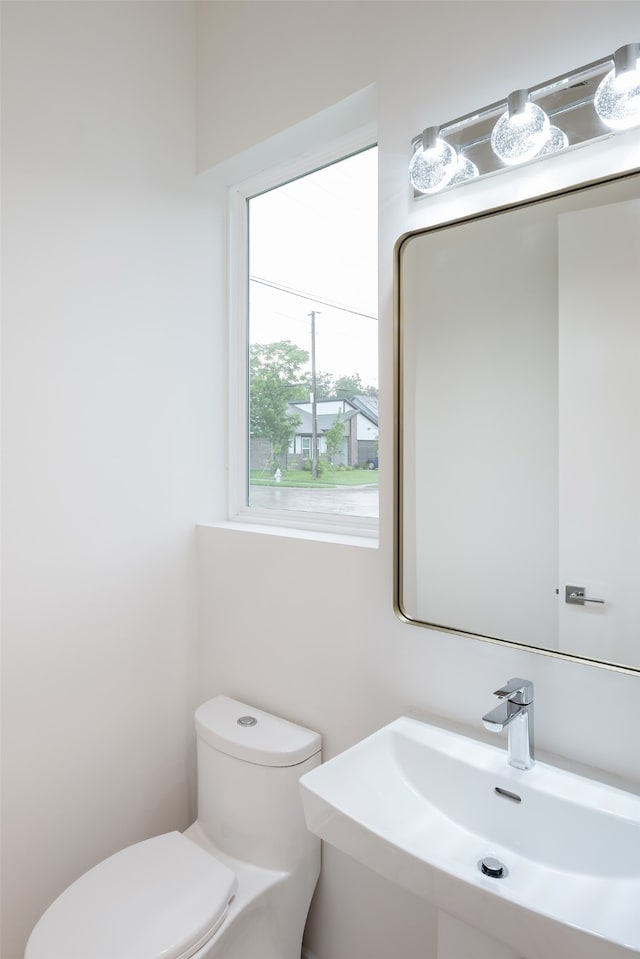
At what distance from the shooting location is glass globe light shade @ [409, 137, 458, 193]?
→ 1165 mm

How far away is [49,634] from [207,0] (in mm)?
1951

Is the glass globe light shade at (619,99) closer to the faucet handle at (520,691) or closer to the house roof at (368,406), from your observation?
the house roof at (368,406)

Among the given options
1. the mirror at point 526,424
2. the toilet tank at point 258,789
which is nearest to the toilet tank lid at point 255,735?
the toilet tank at point 258,789

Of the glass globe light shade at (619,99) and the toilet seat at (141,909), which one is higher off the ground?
the glass globe light shade at (619,99)

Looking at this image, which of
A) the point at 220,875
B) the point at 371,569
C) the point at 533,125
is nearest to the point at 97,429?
the point at 371,569

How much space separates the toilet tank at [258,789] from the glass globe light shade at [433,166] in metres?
1.33

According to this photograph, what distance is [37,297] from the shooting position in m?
1.41

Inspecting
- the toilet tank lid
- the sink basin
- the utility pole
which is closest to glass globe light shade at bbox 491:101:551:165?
the utility pole

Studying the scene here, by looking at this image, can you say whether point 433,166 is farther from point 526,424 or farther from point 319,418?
point 319,418

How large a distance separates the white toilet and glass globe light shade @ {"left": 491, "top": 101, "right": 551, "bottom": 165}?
1386mm

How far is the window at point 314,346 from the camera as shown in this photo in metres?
1.57

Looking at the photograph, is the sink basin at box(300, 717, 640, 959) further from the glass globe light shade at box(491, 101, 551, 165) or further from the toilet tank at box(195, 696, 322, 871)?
the glass globe light shade at box(491, 101, 551, 165)

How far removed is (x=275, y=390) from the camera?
1.83 meters

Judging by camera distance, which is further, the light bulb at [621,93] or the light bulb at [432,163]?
the light bulb at [432,163]
